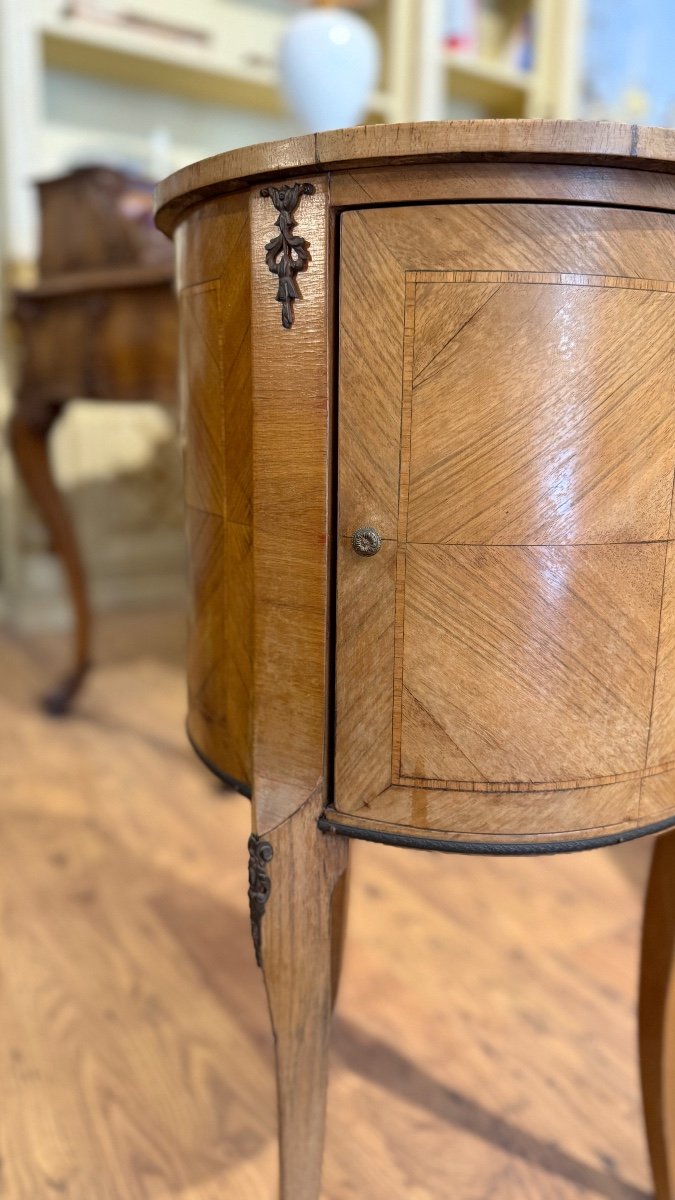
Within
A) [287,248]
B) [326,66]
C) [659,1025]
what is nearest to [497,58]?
[326,66]

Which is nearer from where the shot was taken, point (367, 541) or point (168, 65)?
point (367, 541)

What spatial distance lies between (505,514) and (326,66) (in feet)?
3.67

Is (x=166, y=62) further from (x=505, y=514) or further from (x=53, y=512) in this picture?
(x=505, y=514)

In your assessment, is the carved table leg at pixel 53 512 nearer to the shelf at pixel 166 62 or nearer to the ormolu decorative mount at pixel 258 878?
the shelf at pixel 166 62

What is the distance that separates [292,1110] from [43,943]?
65 centimetres

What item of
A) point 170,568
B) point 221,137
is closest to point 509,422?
point 170,568

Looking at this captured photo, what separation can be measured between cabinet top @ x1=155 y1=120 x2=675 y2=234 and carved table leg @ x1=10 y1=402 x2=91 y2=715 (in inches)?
57.8

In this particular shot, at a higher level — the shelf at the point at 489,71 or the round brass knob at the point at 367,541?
the shelf at the point at 489,71

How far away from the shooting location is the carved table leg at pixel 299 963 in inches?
25.3

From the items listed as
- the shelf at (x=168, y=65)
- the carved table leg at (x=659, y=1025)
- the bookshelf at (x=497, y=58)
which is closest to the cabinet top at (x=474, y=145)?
the carved table leg at (x=659, y=1025)

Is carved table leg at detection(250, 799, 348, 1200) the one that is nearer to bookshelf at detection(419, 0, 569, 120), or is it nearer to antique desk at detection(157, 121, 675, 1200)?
antique desk at detection(157, 121, 675, 1200)

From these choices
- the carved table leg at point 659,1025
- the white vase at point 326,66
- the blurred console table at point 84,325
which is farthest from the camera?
the blurred console table at point 84,325

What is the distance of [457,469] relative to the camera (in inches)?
22.1

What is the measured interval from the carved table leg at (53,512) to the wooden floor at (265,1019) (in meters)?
0.40
